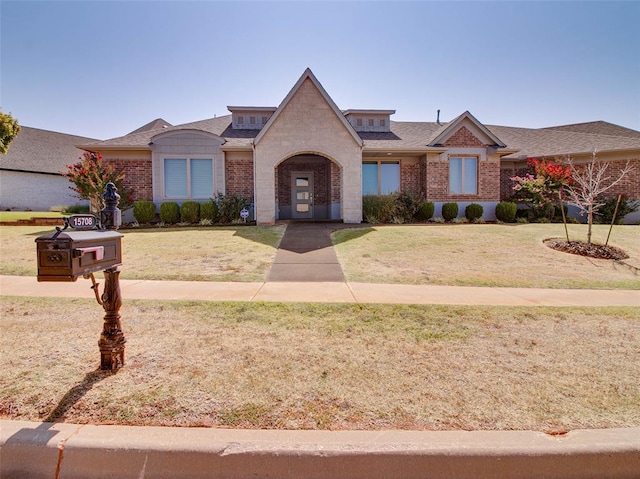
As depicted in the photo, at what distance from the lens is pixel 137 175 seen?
16.9 m

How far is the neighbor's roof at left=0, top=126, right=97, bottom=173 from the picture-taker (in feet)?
92.8

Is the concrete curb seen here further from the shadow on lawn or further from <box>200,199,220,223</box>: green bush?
<box>200,199,220,223</box>: green bush

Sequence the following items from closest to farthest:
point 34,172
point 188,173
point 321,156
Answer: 1. point 188,173
2. point 321,156
3. point 34,172

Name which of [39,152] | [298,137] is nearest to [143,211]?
[298,137]

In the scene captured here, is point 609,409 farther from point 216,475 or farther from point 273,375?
point 216,475

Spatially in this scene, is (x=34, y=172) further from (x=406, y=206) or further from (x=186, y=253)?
(x=406, y=206)

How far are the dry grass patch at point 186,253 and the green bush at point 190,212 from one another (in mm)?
1954

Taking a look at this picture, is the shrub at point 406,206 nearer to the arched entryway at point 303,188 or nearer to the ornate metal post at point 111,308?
the arched entryway at point 303,188

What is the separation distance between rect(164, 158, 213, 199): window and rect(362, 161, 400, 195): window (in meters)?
7.46

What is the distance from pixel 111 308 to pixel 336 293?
A: 150 inches

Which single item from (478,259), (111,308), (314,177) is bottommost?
(478,259)

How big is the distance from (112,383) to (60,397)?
366mm

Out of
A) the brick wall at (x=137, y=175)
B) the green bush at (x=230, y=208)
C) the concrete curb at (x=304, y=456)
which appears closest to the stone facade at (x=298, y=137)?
the green bush at (x=230, y=208)

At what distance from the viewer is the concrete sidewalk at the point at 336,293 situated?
604 centimetres
